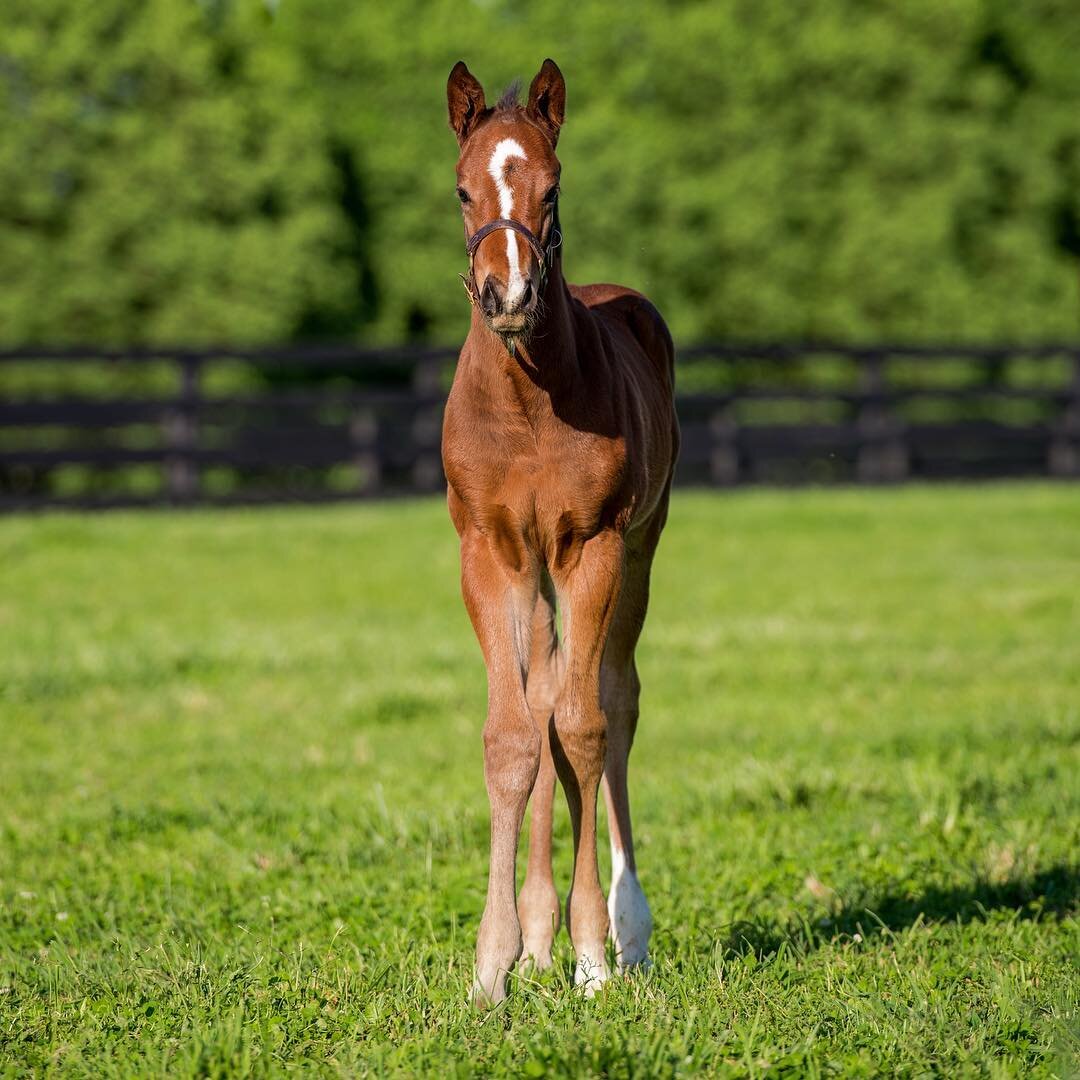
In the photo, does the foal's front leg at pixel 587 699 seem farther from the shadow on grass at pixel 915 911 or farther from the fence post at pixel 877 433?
the fence post at pixel 877 433

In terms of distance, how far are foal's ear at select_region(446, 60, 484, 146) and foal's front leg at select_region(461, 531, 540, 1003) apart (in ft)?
3.18

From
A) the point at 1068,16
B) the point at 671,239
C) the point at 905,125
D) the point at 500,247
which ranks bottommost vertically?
the point at 500,247

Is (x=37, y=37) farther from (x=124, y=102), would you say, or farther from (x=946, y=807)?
(x=946, y=807)

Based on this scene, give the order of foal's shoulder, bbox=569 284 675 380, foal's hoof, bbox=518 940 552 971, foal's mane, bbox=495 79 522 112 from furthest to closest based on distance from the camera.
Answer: foal's shoulder, bbox=569 284 675 380 → foal's hoof, bbox=518 940 552 971 → foal's mane, bbox=495 79 522 112

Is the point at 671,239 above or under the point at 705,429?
above


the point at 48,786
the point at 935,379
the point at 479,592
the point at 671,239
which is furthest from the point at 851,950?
the point at 935,379

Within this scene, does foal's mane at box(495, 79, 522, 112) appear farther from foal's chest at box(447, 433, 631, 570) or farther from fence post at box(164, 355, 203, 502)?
fence post at box(164, 355, 203, 502)

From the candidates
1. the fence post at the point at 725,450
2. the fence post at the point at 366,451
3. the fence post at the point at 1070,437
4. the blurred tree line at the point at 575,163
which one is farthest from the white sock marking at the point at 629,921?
the blurred tree line at the point at 575,163

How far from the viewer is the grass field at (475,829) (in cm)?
327

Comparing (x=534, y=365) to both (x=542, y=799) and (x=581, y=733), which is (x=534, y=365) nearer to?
(x=581, y=733)

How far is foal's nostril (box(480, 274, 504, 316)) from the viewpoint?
3174 mm

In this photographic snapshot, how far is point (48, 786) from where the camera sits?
21.2ft

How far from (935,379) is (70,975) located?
24.5 metres

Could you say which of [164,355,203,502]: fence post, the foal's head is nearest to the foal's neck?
the foal's head
